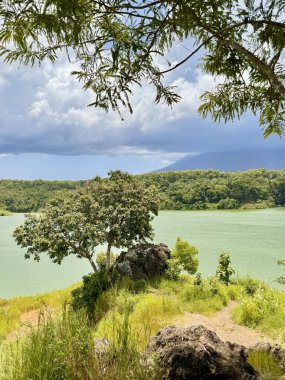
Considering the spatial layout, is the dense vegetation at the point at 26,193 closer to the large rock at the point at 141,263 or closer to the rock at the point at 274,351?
the large rock at the point at 141,263

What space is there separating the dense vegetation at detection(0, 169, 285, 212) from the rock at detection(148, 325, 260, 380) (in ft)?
244

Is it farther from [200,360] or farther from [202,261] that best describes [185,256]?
[200,360]

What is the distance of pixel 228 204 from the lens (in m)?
85.3

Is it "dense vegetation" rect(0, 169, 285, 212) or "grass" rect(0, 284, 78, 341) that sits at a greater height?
"dense vegetation" rect(0, 169, 285, 212)

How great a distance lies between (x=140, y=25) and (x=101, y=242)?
45.3ft

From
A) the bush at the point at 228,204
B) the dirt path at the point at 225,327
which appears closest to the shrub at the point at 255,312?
the dirt path at the point at 225,327

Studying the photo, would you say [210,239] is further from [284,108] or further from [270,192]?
[270,192]

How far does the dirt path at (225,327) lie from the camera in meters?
8.49

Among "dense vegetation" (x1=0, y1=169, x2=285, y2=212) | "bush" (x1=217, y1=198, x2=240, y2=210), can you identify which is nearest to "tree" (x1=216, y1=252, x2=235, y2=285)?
"dense vegetation" (x1=0, y1=169, x2=285, y2=212)

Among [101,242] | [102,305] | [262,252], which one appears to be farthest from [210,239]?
[102,305]

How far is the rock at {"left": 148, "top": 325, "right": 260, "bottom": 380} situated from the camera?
3168mm

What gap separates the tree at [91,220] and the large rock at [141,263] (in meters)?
0.58

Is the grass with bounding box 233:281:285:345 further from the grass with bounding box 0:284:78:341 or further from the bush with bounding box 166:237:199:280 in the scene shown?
the grass with bounding box 0:284:78:341

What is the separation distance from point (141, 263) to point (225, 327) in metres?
6.92
